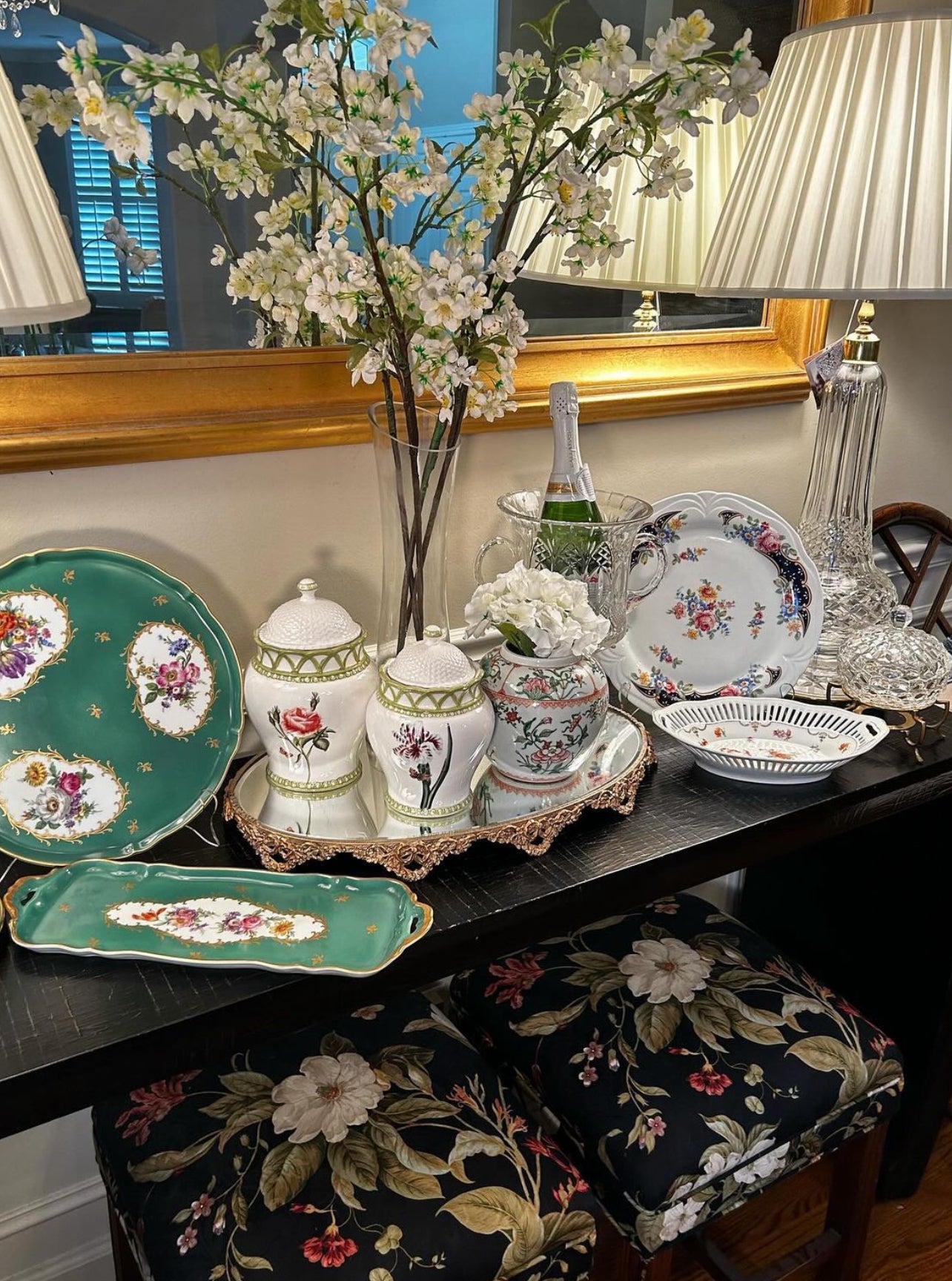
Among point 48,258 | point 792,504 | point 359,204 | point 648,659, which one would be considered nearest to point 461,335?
point 359,204

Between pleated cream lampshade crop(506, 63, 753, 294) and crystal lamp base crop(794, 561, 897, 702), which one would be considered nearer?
pleated cream lampshade crop(506, 63, 753, 294)

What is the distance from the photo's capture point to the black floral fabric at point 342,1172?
0.95 metres

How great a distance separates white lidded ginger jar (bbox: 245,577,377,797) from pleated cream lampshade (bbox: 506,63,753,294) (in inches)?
20.1

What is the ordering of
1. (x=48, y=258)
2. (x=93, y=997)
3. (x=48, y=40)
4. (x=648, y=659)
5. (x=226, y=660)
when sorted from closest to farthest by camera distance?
(x=48, y=258) < (x=93, y=997) < (x=48, y=40) < (x=226, y=660) < (x=648, y=659)

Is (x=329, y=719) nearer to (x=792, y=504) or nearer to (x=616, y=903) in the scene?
(x=616, y=903)

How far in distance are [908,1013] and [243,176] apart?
1335mm

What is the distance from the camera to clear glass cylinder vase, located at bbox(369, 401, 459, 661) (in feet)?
3.38

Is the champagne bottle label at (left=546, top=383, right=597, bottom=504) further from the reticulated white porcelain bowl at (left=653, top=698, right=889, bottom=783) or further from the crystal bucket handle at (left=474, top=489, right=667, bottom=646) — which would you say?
the reticulated white porcelain bowl at (left=653, top=698, right=889, bottom=783)

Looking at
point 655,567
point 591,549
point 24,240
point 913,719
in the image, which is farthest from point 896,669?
point 24,240

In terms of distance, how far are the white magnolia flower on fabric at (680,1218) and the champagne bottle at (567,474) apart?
2.35 ft

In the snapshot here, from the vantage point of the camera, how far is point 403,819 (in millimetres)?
1007

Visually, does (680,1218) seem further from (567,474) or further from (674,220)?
(674,220)

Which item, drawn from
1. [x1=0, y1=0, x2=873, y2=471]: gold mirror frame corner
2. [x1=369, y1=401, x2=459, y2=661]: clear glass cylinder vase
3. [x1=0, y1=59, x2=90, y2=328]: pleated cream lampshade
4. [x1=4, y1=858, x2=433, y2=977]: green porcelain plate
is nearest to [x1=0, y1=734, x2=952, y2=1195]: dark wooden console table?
[x1=4, y1=858, x2=433, y2=977]: green porcelain plate

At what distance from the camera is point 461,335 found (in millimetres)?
937
